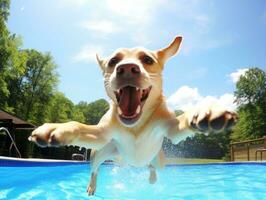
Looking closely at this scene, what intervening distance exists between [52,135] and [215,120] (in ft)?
4.54

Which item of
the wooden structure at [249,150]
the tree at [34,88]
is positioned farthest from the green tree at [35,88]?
the wooden structure at [249,150]

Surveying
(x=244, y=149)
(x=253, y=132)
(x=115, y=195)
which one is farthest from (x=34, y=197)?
(x=253, y=132)

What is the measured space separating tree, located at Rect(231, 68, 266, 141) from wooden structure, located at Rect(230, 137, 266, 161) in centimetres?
2791

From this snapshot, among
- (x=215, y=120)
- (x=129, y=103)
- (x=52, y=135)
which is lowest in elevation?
(x=52, y=135)

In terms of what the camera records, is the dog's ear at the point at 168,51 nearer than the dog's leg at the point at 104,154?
Yes

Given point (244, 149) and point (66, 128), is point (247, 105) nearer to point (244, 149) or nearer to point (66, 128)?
point (244, 149)

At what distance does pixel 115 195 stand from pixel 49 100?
34042 millimetres

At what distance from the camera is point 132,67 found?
3514mm

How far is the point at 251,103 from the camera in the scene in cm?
5206

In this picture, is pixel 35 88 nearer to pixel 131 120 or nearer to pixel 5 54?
pixel 5 54

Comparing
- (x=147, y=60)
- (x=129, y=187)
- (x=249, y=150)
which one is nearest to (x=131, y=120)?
(x=147, y=60)

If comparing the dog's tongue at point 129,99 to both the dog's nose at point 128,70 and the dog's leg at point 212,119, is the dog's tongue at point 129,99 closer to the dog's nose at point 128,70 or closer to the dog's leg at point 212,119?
the dog's nose at point 128,70

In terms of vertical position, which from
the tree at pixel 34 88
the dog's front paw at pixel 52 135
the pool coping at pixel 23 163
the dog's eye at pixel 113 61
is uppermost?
the tree at pixel 34 88

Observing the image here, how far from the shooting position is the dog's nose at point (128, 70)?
3488mm
